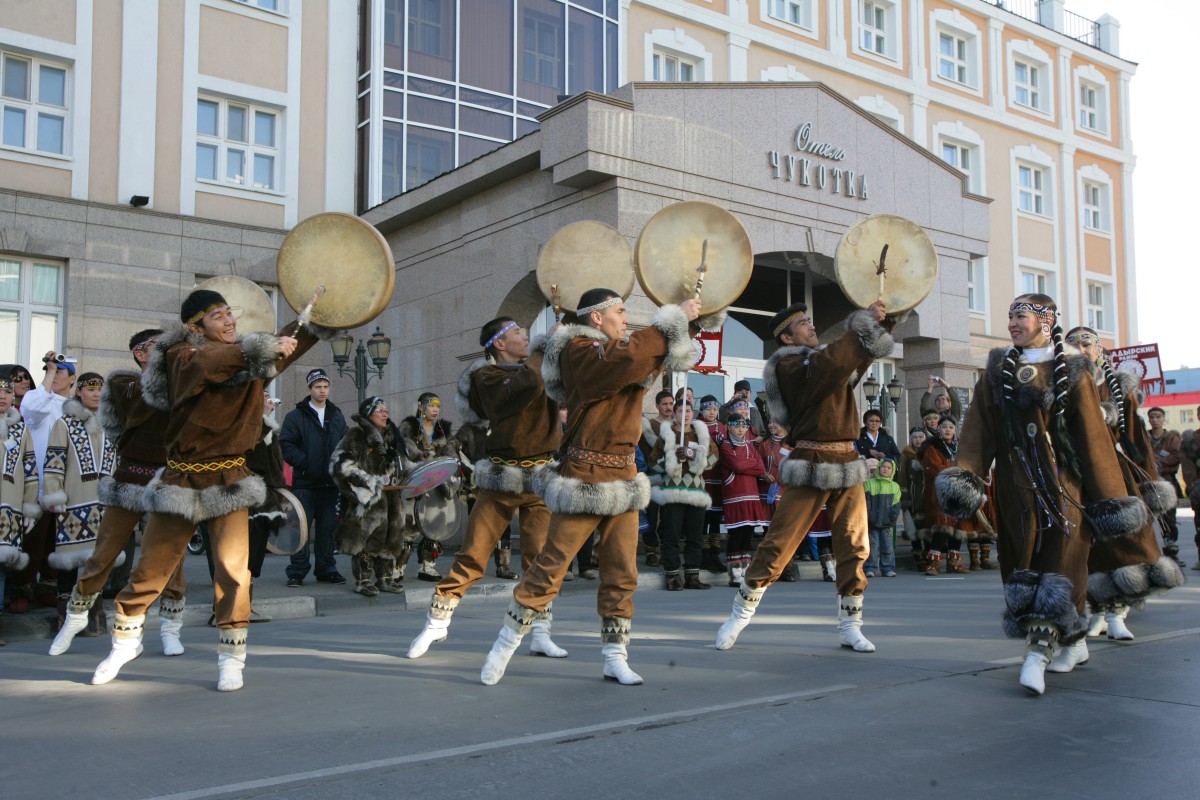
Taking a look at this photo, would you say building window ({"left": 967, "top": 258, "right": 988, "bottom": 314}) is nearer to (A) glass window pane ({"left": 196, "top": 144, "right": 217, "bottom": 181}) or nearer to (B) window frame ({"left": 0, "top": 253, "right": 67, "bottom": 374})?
(A) glass window pane ({"left": 196, "top": 144, "right": 217, "bottom": 181})

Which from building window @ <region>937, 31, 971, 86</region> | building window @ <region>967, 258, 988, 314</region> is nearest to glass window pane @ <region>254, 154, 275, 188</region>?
building window @ <region>967, 258, 988, 314</region>

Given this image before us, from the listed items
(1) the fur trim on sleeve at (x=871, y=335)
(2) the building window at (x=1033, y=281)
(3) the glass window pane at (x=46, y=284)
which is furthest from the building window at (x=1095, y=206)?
(1) the fur trim on sleeve at (x=871, y=335)

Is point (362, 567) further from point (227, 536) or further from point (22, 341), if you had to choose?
point (22, 341)

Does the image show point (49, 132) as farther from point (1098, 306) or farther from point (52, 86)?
point (1098, 306)

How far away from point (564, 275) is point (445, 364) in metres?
9.32

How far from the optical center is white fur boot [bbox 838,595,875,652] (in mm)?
6270

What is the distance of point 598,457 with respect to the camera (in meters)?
5.52

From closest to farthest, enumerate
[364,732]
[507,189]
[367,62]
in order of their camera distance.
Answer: [364,732] < [507,189] < [367,62]

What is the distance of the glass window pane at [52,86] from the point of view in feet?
56.3

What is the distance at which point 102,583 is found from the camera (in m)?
6.35

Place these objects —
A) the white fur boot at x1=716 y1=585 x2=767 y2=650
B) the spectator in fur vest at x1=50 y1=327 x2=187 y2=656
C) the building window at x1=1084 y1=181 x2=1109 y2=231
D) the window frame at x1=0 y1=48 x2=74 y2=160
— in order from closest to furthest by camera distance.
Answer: the spectator in fur vest at x1=50 y1=327 x2=187 y2=656 < the white fur boot at x1=716 y1=585 x2=767 y2=650 < the window frame at x1=0 y1=48 x2=74 y2=160 < the building window at x1=1084 y1=181 x2=1109 y2=231

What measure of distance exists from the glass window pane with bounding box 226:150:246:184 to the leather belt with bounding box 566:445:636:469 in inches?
598

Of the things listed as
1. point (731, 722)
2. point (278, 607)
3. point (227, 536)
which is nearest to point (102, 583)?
point (227, 536)

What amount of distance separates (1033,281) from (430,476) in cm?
2287
